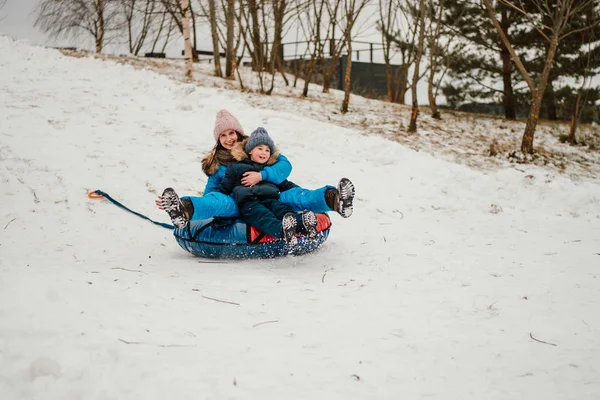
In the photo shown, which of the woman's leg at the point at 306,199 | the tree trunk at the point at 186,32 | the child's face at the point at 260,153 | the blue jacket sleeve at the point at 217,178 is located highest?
the tree trunk at the point at 186,32

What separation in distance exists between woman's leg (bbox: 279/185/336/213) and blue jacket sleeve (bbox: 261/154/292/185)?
14 cm

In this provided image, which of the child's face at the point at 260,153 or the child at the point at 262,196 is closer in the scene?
the child at the point at 262,196

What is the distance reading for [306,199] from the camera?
13.1 feet

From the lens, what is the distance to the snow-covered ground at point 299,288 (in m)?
1.93

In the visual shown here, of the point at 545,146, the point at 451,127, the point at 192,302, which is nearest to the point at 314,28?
the point at 451,127

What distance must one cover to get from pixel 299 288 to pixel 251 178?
3.99 ft

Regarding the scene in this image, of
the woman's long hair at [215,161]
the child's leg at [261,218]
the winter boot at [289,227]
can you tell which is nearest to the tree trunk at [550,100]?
the woman's long hair at [215,161]

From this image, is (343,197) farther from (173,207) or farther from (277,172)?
(173,207)

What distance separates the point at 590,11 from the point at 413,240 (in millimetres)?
13250

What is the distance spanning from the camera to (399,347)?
2291 millimetres

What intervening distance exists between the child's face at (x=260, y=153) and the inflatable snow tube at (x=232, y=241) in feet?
2.02

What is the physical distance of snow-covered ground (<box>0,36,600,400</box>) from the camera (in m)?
1.93

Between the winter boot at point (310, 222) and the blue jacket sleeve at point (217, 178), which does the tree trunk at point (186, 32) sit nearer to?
the blue jacket sleeve at point (217, 178)

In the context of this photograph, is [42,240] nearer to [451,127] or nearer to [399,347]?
[399,347]
